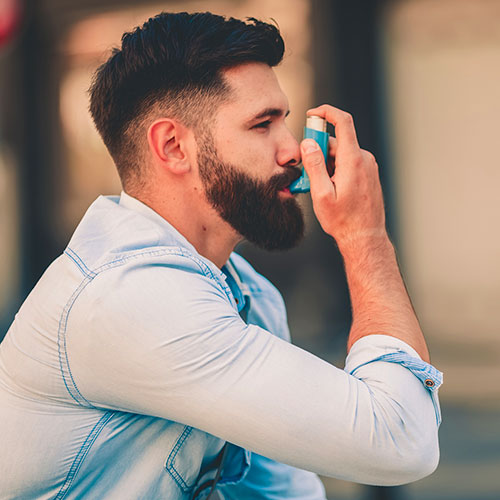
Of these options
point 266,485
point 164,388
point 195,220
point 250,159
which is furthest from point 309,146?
point 266,485

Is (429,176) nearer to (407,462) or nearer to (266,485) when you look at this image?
(266,485)

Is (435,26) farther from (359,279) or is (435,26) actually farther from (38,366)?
(38,366)

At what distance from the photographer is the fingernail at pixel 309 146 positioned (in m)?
1.66

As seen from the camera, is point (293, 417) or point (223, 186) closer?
point (293, 417)

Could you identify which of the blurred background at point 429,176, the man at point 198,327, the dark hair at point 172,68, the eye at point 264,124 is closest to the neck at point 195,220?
the man at point 198,327

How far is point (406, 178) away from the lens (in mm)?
3623

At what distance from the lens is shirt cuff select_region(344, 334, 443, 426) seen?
136 centimetres

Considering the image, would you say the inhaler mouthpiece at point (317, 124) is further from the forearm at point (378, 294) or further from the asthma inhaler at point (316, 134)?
the forearm at point (378, 294)

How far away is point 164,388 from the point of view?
128 centimetres

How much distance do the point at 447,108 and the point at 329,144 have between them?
82.1 inches

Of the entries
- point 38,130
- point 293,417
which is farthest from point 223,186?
point 38,130

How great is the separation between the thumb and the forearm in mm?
144

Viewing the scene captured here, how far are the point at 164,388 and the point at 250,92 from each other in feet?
2.84

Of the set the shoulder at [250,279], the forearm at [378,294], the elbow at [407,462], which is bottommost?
the elbow at [407,462]
